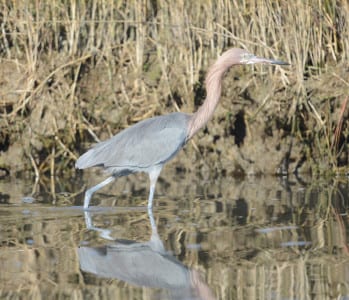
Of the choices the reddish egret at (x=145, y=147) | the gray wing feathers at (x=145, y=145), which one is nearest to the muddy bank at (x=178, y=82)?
the reddish egret at (x=145, y=147)

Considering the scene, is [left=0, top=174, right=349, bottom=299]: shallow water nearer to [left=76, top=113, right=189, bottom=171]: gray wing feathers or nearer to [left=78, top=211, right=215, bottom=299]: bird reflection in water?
[left=78, top=211, right=215, bottom=299]: bird reflection in water

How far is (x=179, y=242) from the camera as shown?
7004mm

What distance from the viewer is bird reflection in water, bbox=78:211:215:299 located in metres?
5.64

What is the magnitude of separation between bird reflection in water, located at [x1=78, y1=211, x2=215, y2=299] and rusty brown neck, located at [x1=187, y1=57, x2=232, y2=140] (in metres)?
2.14

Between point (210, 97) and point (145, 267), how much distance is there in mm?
3441

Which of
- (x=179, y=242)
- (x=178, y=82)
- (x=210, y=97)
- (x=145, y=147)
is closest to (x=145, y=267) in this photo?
(x=179, y=242)

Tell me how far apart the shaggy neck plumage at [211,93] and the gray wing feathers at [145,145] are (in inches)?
7.8

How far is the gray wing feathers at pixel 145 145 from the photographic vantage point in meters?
8.93

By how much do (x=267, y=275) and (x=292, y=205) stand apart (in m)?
2.89

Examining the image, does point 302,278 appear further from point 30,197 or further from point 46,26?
point 46,26

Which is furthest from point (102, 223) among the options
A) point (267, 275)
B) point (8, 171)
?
point (8, 171)

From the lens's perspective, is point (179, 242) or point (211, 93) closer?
point (179, 242)

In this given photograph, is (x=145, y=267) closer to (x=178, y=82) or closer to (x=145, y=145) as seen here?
(x=145, y=145)

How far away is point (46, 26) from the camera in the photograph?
11320 millimetres
